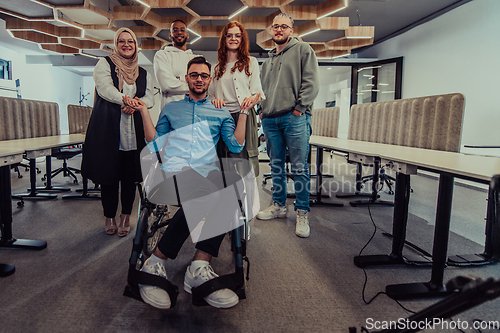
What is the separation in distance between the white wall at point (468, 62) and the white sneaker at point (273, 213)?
3374mm

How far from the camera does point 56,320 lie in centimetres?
123

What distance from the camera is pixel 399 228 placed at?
180 centimetres

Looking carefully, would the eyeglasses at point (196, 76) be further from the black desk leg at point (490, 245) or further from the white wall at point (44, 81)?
the white wall at point (44, 81)

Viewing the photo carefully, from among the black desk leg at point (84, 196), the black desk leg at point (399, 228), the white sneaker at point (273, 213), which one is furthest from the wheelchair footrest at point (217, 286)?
the black desk leg at point (84, 196)

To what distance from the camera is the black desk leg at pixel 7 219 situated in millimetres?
1897

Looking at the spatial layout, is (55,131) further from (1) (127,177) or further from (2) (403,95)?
(2) (403,95)

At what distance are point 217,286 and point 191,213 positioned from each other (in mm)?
349

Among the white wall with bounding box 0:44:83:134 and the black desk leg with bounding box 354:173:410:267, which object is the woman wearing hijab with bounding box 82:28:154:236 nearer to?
the black desk leg with bounding box 354:173:410:267

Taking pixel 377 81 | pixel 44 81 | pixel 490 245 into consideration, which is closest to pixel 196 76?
pixel 490 245

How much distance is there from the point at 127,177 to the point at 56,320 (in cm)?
104

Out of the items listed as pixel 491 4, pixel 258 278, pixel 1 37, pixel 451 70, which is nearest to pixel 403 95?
pixel 451 70

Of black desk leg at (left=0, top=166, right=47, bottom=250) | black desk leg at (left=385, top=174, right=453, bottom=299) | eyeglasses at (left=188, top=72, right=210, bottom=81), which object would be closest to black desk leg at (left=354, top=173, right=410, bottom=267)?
black desk leg at (left=385, top=174, right=453, bottom=299)

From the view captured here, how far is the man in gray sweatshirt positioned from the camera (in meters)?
2.21

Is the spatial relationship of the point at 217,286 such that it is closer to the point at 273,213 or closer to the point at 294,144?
the point at 294,144
